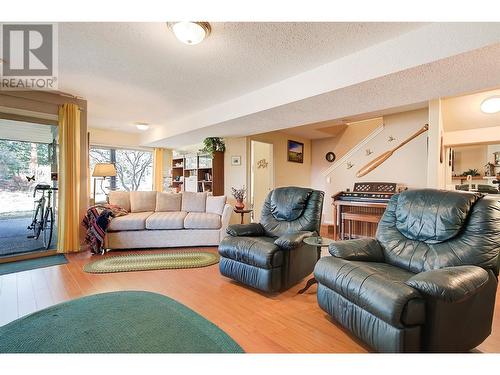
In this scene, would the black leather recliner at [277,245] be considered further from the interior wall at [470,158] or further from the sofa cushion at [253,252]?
the interior wall at [470,158]

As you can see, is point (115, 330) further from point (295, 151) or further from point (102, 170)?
point (295, 151)

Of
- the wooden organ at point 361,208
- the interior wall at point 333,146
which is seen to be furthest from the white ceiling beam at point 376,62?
the interior wall at point 333,146

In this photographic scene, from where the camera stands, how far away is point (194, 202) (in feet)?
14.9

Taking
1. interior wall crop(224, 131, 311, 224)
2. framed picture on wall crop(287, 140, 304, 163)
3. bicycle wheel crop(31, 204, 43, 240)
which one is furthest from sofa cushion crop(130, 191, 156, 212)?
framed picture on wall crop(287, 140, 304, 163)

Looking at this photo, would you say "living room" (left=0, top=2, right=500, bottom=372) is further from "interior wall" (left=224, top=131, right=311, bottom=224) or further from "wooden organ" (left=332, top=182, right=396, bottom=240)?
"interior wall" (left=224, top=131, right=311, bottom=224)

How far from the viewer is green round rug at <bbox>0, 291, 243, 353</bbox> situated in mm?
1522

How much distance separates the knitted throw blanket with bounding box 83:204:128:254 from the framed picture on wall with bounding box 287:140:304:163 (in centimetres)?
436

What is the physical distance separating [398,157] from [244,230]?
11.6 ft

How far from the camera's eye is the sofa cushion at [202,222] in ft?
13.1

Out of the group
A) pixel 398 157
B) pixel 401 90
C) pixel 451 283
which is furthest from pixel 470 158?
pixel 451 283

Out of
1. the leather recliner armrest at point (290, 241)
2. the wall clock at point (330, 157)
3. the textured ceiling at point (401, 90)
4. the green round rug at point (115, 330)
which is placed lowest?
the green round rug at point (115, 330)

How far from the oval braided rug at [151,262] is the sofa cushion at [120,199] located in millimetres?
1169

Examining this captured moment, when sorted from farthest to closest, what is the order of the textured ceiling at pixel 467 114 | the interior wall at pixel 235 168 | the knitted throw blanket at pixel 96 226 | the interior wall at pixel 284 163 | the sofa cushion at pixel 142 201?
the interior wall at pixel 284 163 → the interior wall at pixel 235 168 → the sofa cushion at pixel 142 201 → the textured ceiling at pixel 467 114 → the knitted throw blanket at pixel 96 226
